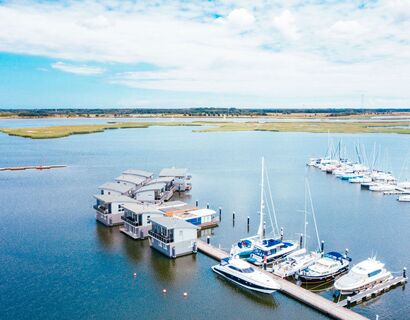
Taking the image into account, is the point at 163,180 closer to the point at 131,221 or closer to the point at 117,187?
the point at 117,187

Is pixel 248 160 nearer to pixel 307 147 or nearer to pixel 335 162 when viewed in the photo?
pixel 335 162

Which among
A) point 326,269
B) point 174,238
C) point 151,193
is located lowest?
point 326,269

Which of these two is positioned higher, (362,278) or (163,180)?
(163,180)

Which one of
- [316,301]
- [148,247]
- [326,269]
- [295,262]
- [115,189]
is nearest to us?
[316,301]

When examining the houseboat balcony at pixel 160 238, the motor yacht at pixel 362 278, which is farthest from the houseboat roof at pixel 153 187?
the motor yacht at pixel 362 278

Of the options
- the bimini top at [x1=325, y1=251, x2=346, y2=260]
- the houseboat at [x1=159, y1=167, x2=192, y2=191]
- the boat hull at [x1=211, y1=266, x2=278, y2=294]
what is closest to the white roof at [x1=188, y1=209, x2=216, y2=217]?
the boat hull at [x1=211, y1=266, x2=278, y2=294]

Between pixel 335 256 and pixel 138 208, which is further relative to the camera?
pixel 138 208

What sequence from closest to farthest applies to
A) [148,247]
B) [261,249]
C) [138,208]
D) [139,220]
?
[261,249], [148,247], [139,220], [138,208]

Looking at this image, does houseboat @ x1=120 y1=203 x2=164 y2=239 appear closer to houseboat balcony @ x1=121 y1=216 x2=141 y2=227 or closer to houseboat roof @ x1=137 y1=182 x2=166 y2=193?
houseboat balcony @ x1=121 y1=216 x2=141 y2=227

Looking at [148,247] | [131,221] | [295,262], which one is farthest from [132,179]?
[295,262]
